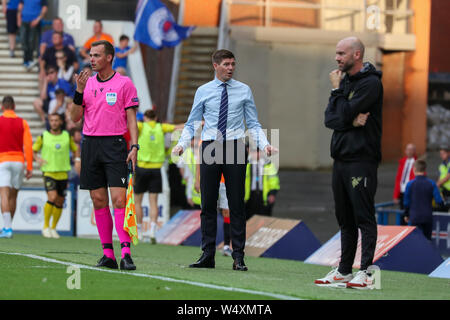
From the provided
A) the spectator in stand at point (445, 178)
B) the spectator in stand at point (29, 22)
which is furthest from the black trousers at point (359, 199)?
the spectator in stand at point (29, 22)

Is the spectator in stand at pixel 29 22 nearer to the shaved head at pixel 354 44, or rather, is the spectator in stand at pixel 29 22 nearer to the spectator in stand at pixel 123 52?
the spectator in stand at pixel 123 52

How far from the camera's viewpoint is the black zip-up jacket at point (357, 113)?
9.22 meters

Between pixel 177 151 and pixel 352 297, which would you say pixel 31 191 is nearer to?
pixel 177 151

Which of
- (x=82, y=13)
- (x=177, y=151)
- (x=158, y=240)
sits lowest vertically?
(x=158, y=240)

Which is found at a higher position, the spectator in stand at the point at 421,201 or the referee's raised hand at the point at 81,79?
the referee's raised hand at the point at 81,79

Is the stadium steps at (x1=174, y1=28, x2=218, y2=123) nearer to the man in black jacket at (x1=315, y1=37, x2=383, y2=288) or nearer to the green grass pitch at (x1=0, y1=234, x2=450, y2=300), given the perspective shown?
the green grass pitch at (x1=0, y1=234, x2=450, y2=300)

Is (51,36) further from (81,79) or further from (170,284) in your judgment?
(170,284)

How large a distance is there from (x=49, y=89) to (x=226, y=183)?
14804mm

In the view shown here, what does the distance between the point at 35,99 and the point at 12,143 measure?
753 centimetres

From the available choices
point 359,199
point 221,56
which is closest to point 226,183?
point 221,56

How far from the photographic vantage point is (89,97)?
10.5 m

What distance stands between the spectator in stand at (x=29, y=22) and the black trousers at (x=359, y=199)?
→ 18.6 meters

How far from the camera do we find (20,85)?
2666 cm
